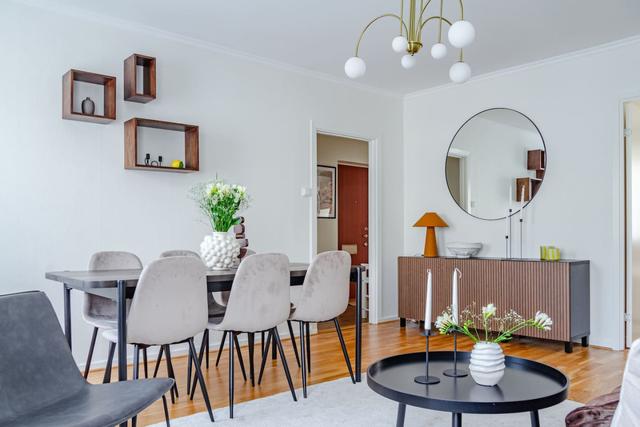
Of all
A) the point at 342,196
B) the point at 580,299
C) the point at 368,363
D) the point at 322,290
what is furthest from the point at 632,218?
the point at 342,196

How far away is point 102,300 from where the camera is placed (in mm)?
3404

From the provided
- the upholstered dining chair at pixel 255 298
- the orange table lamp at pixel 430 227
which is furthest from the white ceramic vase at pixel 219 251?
the orange table lamp at pixel 430 227

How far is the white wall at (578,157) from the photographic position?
4.59 metres

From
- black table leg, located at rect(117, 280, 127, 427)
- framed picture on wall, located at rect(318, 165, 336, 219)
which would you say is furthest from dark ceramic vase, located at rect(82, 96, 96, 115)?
framed picture on wall, located at rect(318, 165, 336, 219)

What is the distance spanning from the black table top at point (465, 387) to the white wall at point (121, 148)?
2.52 m

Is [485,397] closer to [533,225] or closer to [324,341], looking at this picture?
[324,341]

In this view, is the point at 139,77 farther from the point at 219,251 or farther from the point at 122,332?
the point at 122,332

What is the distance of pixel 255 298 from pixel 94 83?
7.06 feet

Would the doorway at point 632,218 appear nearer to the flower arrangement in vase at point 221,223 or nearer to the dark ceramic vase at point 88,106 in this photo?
the flower arrangement in vase at point 221,223

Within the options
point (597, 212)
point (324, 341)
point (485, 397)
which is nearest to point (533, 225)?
point (597, 212)

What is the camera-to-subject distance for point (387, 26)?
14.0ft

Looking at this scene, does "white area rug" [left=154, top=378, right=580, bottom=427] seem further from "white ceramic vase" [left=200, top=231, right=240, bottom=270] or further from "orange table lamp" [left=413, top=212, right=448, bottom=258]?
"orange table lamp" [left=413, top=212, right=448, bottom=258]

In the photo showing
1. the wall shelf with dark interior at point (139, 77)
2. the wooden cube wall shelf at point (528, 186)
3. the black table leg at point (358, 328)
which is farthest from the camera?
A: the wooden cube wall shelf at point (528, 186)

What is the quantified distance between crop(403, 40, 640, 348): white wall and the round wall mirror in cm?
8
